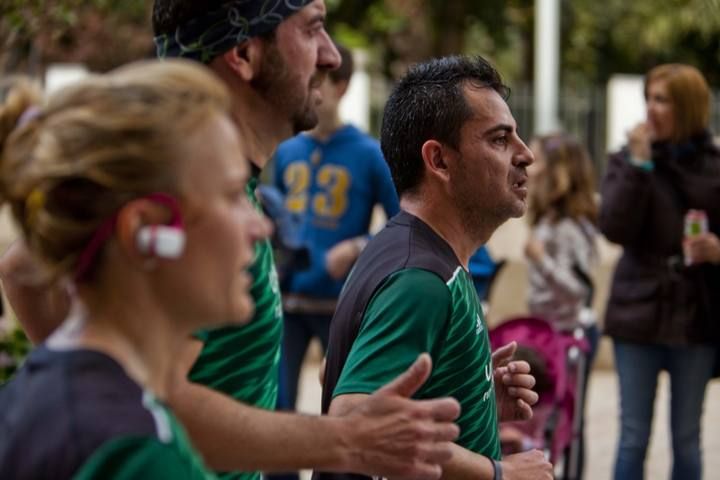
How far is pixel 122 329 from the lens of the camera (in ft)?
6.59

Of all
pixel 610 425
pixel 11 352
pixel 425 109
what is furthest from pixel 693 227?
pixel 610 425

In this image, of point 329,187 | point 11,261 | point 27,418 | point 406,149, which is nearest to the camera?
point 27,418

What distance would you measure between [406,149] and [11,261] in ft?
3.71

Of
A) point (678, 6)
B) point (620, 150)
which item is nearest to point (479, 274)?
point (620, 150)

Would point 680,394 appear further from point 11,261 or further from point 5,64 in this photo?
point 5,64

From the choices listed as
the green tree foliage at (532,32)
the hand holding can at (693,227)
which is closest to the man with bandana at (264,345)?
the hand holding can at (693,227)

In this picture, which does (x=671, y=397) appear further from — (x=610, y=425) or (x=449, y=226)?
(x=610, y=425)

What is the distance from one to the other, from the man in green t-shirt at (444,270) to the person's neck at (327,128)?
356 centimetres

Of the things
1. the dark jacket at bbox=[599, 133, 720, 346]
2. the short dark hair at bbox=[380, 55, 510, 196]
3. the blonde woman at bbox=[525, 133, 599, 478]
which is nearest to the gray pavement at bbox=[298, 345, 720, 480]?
the blonde woman at bbox=[525, 133, 599, 478]

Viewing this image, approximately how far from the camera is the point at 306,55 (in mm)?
3090

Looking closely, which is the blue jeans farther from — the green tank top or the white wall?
the white wall

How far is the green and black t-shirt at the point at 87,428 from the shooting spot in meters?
1.85

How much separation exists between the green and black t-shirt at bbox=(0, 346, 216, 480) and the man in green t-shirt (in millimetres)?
1121

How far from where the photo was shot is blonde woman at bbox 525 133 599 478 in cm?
780
